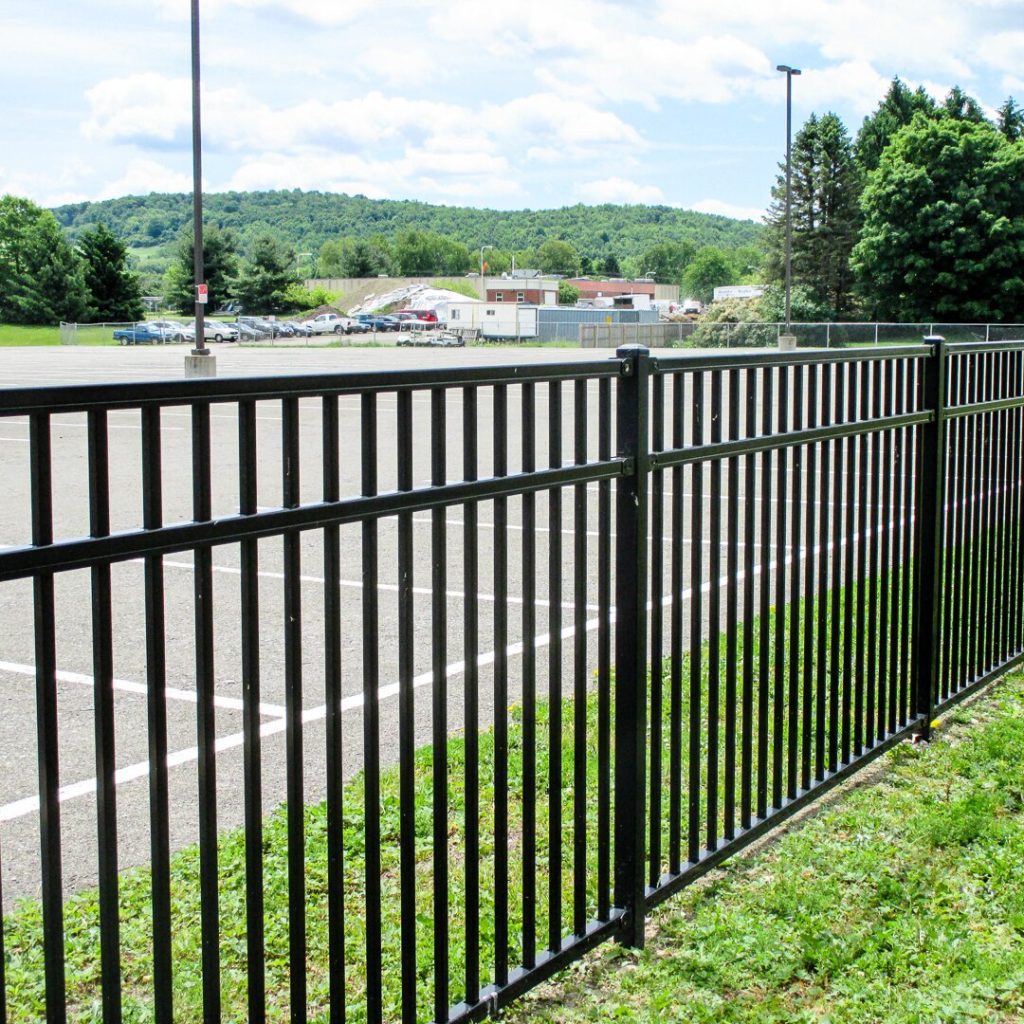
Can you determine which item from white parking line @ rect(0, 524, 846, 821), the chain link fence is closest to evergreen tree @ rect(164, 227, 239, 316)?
the chain link fence

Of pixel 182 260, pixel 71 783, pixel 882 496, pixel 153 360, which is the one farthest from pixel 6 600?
pixel 182 260

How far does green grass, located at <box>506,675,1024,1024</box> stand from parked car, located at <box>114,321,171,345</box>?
226 feet

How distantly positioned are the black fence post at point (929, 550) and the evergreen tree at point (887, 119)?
278 ft

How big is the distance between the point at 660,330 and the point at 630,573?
185ft

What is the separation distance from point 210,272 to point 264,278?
4.35 meters

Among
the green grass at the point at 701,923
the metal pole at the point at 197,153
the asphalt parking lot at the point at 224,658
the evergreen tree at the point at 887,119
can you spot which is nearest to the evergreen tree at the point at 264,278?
the evergreen tree at the point at 887,119

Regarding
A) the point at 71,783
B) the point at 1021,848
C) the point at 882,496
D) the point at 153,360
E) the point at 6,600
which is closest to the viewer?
the point at 1021,848

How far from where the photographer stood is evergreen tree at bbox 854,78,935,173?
280 ft

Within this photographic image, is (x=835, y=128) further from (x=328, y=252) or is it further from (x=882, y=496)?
(x=328, y=252)

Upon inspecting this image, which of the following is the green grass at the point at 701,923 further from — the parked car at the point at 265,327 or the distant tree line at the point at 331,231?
the distant tree line at the point at 331,231

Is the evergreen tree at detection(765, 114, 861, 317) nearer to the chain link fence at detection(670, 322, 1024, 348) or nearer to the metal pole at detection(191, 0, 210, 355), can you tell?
the chain link fence at detection(670, 322, 1024, 348)

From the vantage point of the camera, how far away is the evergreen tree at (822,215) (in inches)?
2990

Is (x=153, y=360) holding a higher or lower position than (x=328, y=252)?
lower

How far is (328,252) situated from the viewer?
178 m
